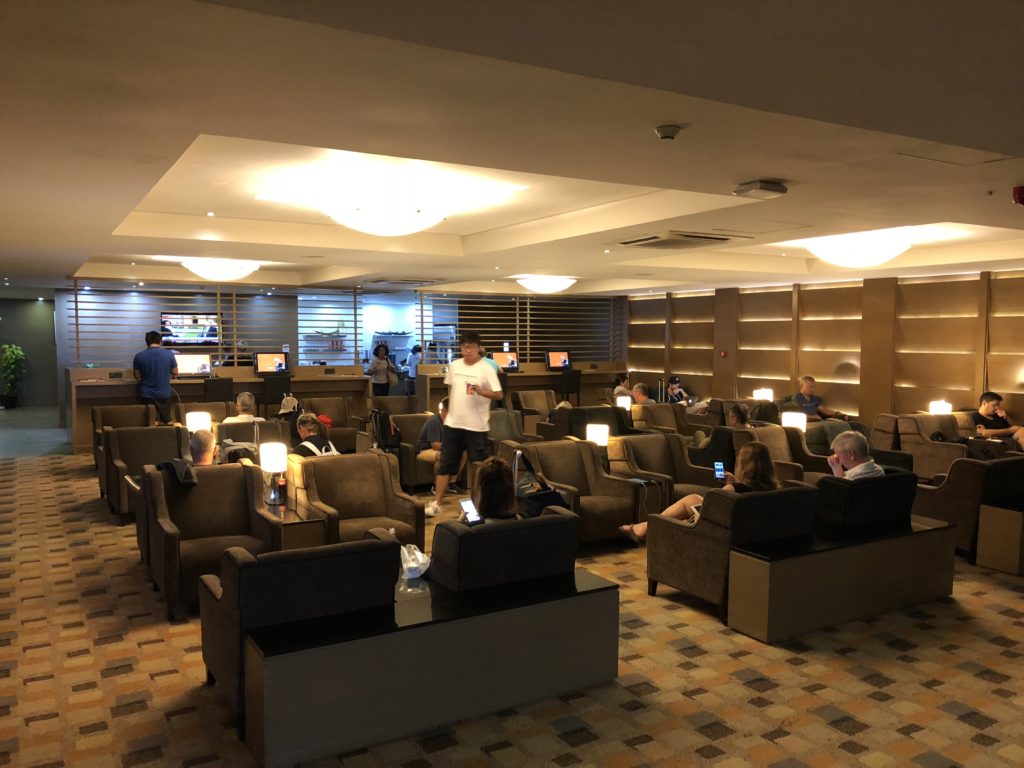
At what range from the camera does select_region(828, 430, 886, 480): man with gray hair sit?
18.3ft

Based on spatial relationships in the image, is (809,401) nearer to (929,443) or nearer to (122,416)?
(929,443)

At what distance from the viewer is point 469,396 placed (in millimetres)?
7469

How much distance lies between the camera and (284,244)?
343 inches

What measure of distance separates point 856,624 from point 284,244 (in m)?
6.70

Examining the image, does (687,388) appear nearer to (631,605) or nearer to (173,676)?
(631,605)

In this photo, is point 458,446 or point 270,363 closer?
point 458,446

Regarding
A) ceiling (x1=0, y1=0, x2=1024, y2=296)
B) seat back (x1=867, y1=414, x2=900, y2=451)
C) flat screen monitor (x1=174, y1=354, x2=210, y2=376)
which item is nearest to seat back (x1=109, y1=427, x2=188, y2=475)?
ceiling (x1=0, y1=0, x2=1024, y2=296)

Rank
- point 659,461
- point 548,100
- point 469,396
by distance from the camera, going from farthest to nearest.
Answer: point 659,461
point 469,396
point 548,100

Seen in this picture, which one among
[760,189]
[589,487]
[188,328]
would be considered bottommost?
[589,487]

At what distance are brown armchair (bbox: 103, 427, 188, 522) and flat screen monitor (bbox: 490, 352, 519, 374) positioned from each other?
7667 mm

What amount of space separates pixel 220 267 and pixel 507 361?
19.6 feet

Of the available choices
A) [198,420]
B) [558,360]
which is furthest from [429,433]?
[558,360]

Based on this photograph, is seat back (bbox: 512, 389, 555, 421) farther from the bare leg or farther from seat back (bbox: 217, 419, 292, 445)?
the bare leg

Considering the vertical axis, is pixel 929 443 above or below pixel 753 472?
below
